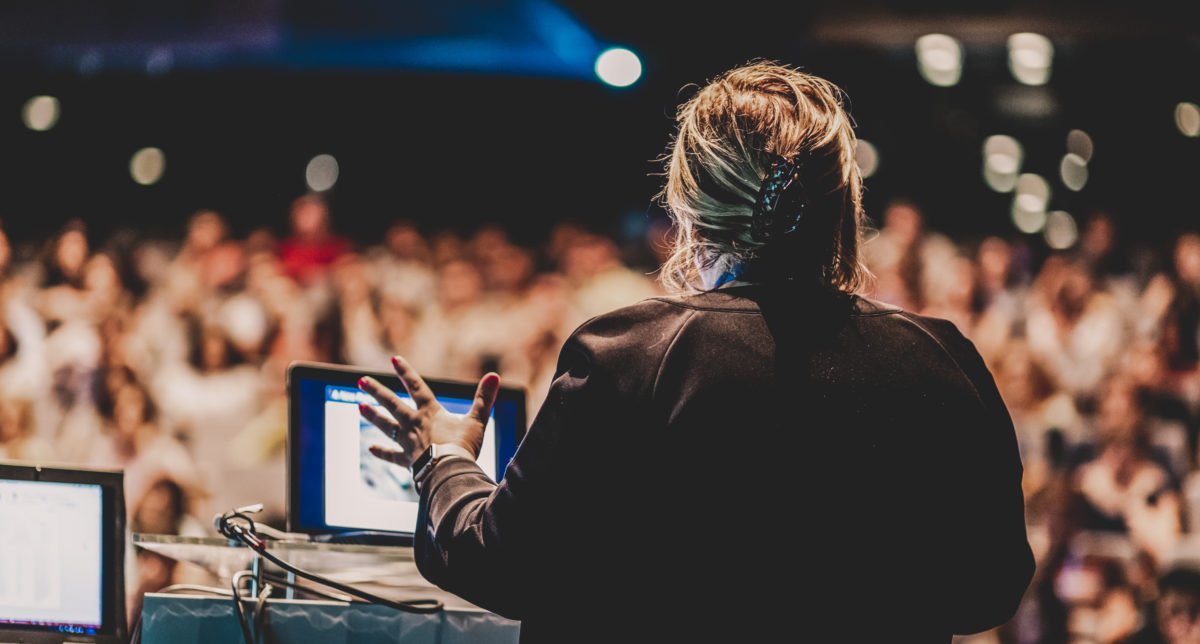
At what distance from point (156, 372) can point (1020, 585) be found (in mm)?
4181

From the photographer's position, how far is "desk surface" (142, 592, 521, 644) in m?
1.47

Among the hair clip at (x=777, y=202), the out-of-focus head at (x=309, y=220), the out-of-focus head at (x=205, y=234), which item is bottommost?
the hair clip at (x=777, y=202)

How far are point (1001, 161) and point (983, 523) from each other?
711 cm

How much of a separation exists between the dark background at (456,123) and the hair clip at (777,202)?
216 inches

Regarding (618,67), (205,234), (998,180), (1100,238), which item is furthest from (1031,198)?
(205,234)

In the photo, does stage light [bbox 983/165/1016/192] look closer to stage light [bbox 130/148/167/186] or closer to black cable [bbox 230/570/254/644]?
stage light [bbox 130/148/167/186]

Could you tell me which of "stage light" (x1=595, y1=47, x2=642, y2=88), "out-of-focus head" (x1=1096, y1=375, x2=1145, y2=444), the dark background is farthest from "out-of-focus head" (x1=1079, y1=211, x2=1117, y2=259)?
"stage light" (x1=595, y1=47, x2=642, y2=88)

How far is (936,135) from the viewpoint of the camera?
745 centimetres

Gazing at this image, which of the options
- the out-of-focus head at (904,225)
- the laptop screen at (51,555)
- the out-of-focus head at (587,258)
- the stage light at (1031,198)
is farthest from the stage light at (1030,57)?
the laptop screen at (51,555)

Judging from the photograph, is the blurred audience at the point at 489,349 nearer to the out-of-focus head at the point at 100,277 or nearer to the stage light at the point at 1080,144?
the out-of-focus head at the point at 100,277

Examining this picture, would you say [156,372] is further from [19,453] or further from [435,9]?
[435,9]

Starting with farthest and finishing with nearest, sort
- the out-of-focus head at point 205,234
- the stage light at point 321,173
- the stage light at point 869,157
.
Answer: the stage light at point 321,173, the stage light at point 869,157, the out-of-focus head at point 205,234

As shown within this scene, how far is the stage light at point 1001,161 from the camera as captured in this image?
7559 millimetres

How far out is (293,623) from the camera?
Answer: 1.49 m
